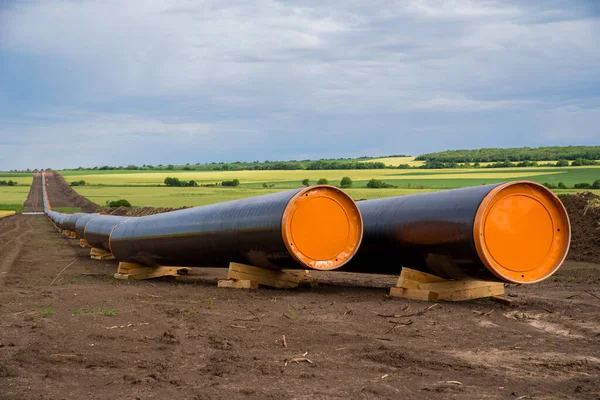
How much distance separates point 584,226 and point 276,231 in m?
13.6

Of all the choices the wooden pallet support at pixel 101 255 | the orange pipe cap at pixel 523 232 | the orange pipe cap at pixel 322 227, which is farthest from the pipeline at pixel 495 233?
the wooden pallet support at pixel 101 255

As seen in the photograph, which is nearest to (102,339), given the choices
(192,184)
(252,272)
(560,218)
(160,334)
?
(160,334)

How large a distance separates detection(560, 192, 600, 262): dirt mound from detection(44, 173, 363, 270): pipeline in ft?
34.6

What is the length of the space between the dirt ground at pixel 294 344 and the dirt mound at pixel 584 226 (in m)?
6.86

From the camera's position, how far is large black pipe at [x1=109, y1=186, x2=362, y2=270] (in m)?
12.2

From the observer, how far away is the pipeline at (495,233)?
10.9m

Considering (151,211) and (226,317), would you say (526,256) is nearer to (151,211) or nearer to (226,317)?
(226,317)

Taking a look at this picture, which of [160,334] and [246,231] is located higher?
[246,231]

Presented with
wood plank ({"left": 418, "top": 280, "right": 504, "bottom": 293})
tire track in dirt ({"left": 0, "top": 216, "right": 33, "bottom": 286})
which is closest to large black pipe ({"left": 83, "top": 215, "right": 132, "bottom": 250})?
tire track in dirt ({"left": 0, "top": 216, "right": 33, "bottom": 286})

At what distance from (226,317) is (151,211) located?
3650cm

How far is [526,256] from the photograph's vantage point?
1120cm

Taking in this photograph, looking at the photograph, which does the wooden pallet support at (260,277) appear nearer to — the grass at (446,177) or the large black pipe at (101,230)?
the large black pipe at (101,230)

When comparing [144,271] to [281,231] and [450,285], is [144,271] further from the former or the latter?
[450,285]

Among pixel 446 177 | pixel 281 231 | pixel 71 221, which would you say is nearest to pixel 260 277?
pixel 281 231
